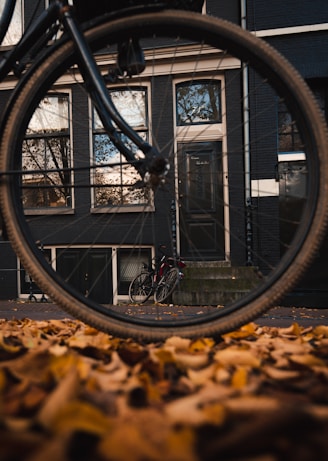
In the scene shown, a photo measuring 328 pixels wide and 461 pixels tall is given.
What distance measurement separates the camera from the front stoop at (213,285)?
17.1ft

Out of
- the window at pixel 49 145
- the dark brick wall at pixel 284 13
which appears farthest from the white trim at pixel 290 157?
the window at pixel 49 145

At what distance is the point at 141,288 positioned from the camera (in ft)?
20.8

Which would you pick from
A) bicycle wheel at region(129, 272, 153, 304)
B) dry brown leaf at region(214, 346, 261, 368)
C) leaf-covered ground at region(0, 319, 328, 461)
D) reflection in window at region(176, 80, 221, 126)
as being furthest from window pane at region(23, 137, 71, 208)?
Answer: dry brown leaf at region(214, 346, 261, 368)

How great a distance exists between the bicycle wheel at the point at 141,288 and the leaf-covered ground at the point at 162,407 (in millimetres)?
5187

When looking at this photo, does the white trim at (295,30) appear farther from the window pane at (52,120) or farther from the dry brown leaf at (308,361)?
the dry brown leaf at (308,361)

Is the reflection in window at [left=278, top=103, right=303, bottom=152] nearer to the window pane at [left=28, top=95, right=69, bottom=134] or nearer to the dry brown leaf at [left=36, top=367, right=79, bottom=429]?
the window pane at [left=28, top=95, right=69, bottom=134]

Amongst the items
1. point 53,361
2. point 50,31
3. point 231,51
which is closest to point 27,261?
point 53,361

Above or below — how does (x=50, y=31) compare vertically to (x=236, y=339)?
above

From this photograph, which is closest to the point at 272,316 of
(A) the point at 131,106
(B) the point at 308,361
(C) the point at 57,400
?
(B) the point at 308,361

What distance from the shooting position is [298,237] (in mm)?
1220

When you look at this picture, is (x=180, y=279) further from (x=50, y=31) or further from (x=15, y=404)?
(x=15, y=404)

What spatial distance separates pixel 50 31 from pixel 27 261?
897 millimetres

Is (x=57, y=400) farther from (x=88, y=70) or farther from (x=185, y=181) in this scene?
(x=185, y=181)

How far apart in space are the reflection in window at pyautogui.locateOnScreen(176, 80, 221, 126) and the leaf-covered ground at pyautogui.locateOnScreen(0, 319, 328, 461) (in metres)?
5.85
